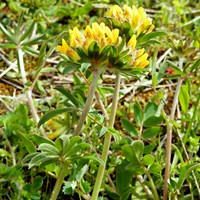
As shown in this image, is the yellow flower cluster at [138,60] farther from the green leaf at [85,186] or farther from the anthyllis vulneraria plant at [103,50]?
the green leaf at [85,186]

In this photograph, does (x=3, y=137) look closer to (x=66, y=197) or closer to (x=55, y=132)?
(x=55, y=132)

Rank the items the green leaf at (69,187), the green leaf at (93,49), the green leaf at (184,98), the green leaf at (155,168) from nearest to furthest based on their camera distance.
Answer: the green leaf at (93,49), the green leaf at (69,187), the green leaf at (155,168), the green leaf at (184,98)

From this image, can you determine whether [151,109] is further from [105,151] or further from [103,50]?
[103,50]

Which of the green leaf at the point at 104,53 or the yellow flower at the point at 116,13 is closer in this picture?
the green leaf at the point at 104,53

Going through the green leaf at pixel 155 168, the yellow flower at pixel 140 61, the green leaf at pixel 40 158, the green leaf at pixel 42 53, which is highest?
the yellow flower at pixel 140 61

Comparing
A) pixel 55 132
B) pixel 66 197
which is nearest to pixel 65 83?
pixel 55 132

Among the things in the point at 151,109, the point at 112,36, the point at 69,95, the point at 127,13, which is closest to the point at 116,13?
the point at 127,13

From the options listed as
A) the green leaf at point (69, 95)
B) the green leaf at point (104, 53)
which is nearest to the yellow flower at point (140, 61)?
the green leaf at point (104, 53)

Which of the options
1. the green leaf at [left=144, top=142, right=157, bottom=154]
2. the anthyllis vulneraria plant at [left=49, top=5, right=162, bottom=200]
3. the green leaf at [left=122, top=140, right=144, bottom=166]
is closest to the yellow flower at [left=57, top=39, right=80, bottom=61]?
the anthyllis vulneraria plant at [left=49, top=5, right=162, bottom=200]

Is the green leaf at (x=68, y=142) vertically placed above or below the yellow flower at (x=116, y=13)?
below
